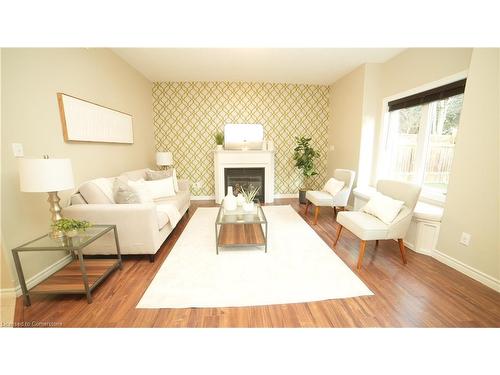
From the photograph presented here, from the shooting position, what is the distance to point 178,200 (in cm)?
286

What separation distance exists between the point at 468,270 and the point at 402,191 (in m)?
0.86

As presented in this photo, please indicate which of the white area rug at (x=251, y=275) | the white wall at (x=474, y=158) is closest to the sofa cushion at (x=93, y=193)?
the white area rug at (x=251, y=275)

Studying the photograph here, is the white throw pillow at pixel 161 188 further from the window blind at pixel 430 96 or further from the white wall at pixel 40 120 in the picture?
the window blind at pixel 430 96

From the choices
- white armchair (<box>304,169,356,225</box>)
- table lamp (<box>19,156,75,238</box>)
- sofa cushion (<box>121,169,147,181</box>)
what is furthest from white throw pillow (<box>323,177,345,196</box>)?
table lamp (<box>19,156,75,238</box>)

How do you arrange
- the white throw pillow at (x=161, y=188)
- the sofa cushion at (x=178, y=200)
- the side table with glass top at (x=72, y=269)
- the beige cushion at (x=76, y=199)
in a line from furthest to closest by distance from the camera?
the white throw pillow at (x=161, y=188)
the sofa cushion at (x=178, y=200)
the beige cushion at (x=76, y=199)
the side table with glass top at (x=72, y=269)

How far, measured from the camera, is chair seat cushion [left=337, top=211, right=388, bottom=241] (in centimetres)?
188

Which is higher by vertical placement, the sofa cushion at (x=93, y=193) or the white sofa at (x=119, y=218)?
the sofa cushion at (x=93, y=193)

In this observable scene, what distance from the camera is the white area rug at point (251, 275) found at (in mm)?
1499

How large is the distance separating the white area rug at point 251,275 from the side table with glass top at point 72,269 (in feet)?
1.44

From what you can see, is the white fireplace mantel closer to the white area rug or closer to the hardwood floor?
the white area rug

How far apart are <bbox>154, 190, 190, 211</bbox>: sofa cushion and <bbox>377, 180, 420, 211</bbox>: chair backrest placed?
2.69m

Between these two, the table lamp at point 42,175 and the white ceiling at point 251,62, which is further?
the white ceiling at point 251,62
